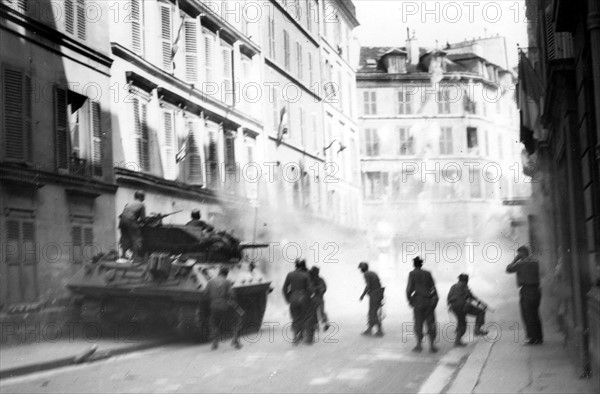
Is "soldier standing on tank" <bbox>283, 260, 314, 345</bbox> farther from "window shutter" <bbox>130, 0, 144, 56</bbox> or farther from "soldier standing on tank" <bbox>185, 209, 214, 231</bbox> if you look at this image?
"window shutter" <bbox>130, 0, 144, 56</bbox>

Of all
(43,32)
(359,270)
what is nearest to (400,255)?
(359,270)

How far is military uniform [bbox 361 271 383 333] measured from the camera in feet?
21.8

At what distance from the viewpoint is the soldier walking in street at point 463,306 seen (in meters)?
6.60

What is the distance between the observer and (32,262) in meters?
6.59

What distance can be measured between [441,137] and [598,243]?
4.88 feet

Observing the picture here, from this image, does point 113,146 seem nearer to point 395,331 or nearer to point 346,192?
point 346,192

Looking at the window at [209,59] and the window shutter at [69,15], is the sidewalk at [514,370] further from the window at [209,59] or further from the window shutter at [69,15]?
the window shutter at [69,15]

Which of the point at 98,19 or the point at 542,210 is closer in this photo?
the point at 98,19

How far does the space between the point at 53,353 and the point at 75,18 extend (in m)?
2.64

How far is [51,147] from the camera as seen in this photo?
21.8ft

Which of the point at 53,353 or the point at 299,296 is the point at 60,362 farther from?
the point at 299,296

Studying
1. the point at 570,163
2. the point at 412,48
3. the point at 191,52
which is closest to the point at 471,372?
the point at 570,163

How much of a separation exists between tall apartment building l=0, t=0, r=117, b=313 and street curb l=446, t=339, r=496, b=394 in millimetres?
2932

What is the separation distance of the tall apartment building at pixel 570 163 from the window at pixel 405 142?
3.60ft
